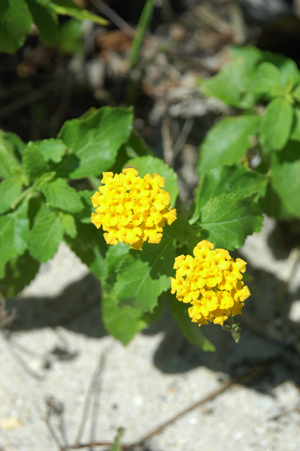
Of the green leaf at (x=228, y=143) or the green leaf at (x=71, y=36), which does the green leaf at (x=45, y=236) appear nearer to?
the green leaf at (x=228, y=143)

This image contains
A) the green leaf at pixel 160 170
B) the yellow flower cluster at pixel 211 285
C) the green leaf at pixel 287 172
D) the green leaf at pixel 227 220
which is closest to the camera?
the yellow flower cluster at pixel 211 285

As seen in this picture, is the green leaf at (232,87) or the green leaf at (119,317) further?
the green leaf at (232,87)

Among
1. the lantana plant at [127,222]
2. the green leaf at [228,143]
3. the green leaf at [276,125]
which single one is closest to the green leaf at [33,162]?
the lantana plant at [127,222]

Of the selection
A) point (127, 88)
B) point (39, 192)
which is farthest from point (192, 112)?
point (39, 192)

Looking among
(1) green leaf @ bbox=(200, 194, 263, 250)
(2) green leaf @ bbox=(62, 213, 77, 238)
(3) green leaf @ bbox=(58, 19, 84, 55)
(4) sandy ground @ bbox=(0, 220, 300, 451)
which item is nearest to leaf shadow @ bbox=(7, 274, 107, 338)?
(4) sandy ground @ bbox=(0, 220, 300, 451)

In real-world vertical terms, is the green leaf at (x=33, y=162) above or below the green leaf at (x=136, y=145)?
above

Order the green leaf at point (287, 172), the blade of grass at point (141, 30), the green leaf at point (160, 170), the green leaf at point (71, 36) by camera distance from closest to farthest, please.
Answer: the green leaf at point (160, 170)
the green leaf at point (287, 172)
the blade of grass at point (141, 30)
the green leaf at point (71, 36)
